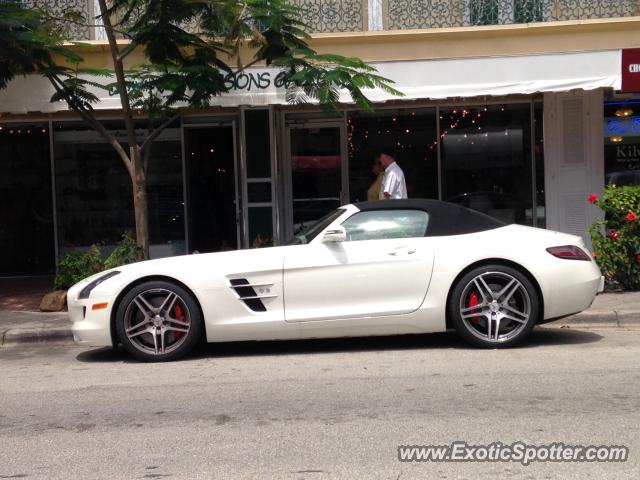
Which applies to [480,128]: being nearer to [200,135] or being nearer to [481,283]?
[200,135]

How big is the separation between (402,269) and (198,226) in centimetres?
756

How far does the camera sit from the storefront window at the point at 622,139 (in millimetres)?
12562

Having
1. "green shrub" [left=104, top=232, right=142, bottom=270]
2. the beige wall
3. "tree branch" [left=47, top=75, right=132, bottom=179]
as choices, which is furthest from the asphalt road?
the beige wall

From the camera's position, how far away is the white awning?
1041 centimetres

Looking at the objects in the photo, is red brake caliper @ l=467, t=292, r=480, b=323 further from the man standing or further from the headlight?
the man standing

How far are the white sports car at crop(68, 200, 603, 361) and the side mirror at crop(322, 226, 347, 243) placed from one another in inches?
0.5

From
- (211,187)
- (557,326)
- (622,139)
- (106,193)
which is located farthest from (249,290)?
(622,139)

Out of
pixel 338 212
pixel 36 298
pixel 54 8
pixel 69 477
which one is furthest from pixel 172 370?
pixel 54 8

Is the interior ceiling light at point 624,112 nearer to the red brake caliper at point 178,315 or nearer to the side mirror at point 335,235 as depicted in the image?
the side mirror at point 335,235

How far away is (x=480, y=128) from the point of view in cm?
1324

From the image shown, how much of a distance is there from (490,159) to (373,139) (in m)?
1.97

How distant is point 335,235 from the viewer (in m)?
7.12

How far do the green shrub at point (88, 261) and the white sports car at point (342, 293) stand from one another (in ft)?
9.05

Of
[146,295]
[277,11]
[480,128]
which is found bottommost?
[146,295]
